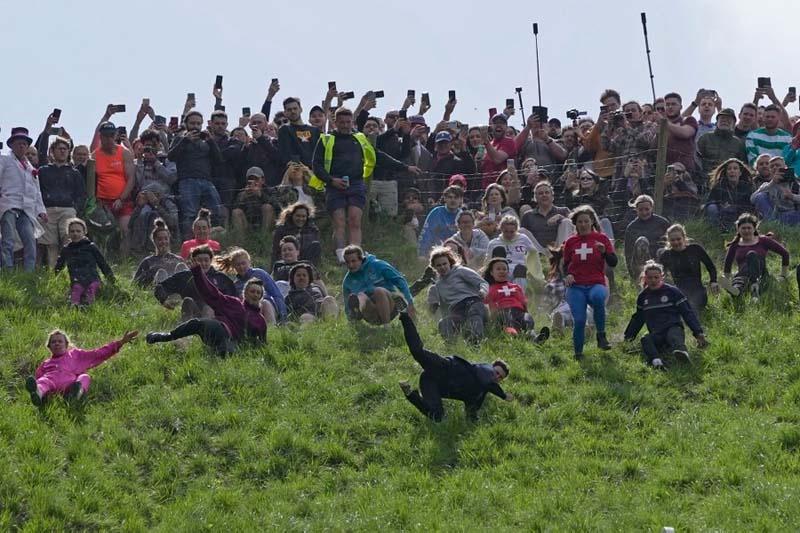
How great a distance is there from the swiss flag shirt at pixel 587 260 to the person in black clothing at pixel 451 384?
218 centimetres

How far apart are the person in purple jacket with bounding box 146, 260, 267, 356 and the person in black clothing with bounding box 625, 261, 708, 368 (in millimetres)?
3983

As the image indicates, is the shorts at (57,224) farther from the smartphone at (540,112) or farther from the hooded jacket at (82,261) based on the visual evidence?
the smartphone at (540,112)

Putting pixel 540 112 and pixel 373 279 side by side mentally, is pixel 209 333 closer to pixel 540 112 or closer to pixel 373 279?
pixel 373 279

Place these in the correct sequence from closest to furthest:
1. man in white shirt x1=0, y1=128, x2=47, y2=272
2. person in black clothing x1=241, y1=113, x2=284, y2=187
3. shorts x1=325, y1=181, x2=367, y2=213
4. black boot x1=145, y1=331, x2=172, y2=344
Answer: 1. black boot x1=145, y1=331, x2=172, y2=344
2. man in white shirt x1=0, y1=128, x2=47, y2=272
3. shorts x1=325, y1=181, x2=367, y2=213
4. person in black clothing x1=241, y1=113, x2=284, y2=187

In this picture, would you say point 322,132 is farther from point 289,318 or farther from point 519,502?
point 519,502

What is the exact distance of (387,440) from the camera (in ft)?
47.7

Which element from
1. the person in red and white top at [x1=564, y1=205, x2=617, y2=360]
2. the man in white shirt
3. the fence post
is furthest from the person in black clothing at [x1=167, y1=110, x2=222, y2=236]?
the person in red and white top at [x1=564, y1=205, x2=617, y2=360]

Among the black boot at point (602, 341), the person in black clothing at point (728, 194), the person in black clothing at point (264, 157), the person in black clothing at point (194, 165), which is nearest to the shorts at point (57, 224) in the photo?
the person in black clothing at point (194, 165)

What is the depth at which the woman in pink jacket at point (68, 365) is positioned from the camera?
49.3 ft

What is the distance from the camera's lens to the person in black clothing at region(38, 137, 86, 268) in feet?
67.0

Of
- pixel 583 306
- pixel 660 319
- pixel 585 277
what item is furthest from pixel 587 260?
pixel 660 319

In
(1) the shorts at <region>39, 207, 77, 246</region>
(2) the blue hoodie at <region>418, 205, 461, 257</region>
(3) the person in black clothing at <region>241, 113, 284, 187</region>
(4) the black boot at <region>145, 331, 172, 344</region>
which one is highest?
(3) the person in black clothing at <region>241, 113, 284, 187</region>

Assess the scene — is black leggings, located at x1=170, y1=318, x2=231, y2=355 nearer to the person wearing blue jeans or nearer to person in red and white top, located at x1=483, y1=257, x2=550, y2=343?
person in red and white top, located at x1=483, y1=257, x2=550, y2=343

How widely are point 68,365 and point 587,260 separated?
18.1 ft
